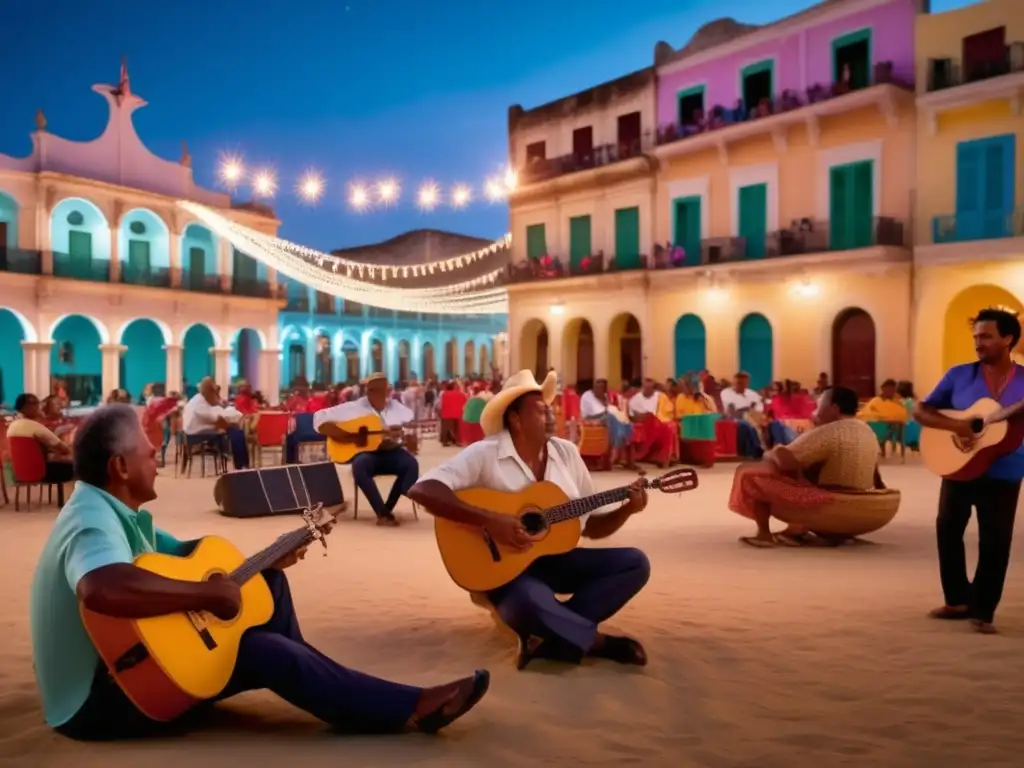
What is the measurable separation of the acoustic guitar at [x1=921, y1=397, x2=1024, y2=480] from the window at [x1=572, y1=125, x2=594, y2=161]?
2024 centimetres

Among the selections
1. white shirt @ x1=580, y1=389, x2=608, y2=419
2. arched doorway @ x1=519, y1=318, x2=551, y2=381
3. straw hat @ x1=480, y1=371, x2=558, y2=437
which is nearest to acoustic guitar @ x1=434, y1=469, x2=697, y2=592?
straw hat @ x1=480, y1=371, x2=558, y2=437

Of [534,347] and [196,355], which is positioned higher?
[534,347]

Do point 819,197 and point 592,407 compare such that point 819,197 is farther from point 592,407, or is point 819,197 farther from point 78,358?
point 78,358

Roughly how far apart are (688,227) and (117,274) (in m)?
15.6

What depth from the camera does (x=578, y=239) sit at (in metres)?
24.4

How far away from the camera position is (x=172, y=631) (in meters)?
2.77

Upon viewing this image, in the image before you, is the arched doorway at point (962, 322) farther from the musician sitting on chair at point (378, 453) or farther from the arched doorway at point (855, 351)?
the musician sitting on chair at point (378, 453)

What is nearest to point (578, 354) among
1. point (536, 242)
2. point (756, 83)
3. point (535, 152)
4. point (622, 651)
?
point (536, 242)

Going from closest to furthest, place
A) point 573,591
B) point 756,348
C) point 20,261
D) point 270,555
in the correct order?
1. point 270,555
2. point 573,591
3. point 756,348
4. point 20,261

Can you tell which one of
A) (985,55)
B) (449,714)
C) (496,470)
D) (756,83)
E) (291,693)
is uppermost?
(756,83)

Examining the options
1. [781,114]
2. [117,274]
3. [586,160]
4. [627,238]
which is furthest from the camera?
[117,274]

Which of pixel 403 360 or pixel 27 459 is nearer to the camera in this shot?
pixel 27 459

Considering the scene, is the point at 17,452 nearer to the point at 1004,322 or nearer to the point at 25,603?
the point at 25,603

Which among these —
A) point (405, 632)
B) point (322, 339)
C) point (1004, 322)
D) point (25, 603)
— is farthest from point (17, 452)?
point (322, 339)
